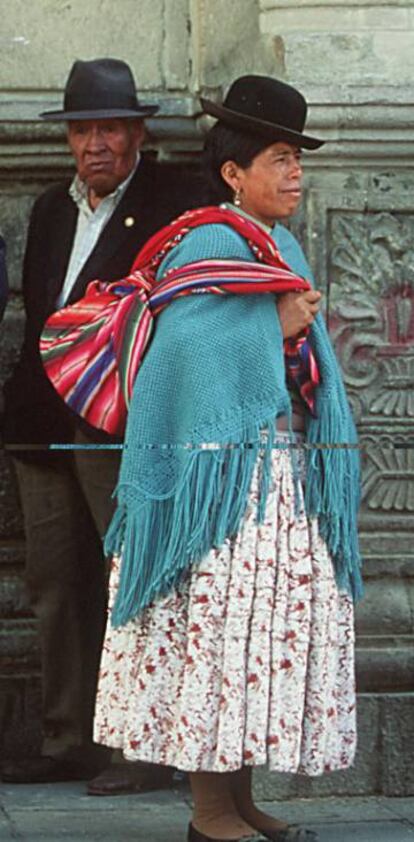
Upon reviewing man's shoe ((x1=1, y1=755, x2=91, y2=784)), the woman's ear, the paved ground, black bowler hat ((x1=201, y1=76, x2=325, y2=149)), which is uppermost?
black bowler hat ((x1=201, y1=76, x2=325, y2=149))

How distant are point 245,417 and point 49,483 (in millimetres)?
1142

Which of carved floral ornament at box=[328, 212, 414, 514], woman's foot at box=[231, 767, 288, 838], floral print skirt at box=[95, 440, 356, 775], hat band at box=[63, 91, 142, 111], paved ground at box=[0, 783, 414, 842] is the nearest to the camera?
floral print skirt at box=[95, 440, 356, 775]

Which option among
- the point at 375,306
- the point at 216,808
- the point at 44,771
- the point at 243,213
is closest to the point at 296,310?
the point at 243,213

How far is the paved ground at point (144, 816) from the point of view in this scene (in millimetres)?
5332

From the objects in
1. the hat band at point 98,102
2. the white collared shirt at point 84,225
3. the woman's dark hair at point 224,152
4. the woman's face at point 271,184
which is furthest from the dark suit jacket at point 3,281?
the woman's face at point 271,184

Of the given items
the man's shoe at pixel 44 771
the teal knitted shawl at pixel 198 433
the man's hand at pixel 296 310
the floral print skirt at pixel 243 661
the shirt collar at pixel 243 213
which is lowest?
the man's shoe at pixel 44 771

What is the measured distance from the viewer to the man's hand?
497 centimetres

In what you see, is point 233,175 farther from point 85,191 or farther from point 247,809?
point 247,809

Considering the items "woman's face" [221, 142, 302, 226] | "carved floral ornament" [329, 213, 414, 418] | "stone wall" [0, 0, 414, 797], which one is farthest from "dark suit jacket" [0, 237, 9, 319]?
"carved floral ornament" [329, 213, 414, 418]

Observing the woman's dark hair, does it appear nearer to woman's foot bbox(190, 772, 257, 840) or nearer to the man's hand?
the man's hand

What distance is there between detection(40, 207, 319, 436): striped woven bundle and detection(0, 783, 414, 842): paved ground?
39.8 inches

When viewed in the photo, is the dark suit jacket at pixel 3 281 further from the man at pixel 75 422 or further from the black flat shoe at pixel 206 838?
the black flat shoe at pixel 206 838

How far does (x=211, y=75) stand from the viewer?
19.6 ft

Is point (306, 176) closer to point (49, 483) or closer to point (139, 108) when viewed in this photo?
point (139, 108)
